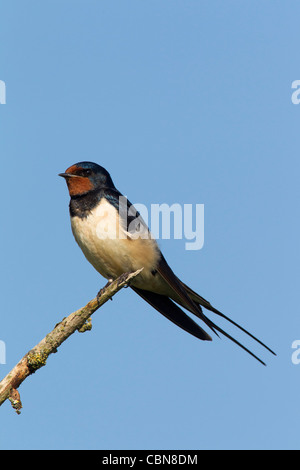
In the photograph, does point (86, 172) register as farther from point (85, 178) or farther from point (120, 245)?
point (120, 245)

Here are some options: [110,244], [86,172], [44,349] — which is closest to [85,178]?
[86,172]

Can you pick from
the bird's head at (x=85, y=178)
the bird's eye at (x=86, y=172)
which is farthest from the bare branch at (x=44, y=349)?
the bird's eye at (x=86, y=172)

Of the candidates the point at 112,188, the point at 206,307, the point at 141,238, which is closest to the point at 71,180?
the point at 112,188

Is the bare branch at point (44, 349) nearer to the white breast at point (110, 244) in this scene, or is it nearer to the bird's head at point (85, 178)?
the white breast at point (110, 244)

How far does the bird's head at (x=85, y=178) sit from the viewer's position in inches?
232

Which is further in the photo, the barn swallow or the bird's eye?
the bird's eye

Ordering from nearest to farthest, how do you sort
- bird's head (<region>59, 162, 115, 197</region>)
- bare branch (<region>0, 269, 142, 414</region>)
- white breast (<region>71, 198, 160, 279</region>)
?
bare branch (<region>0, 269, 142, 414</region>) → white breast (<region>71, 198, 160, 279</region>) → bird's head (<region>59, 162, 115, 197</region>)

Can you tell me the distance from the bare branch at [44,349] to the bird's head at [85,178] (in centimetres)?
125

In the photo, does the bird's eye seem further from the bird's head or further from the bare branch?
the bare branch

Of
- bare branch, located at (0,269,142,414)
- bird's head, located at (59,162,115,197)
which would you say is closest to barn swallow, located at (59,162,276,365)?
bird's head, located at (59,162,115,197)

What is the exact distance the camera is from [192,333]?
5824 millimetres

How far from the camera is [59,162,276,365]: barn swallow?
5.57 metres
